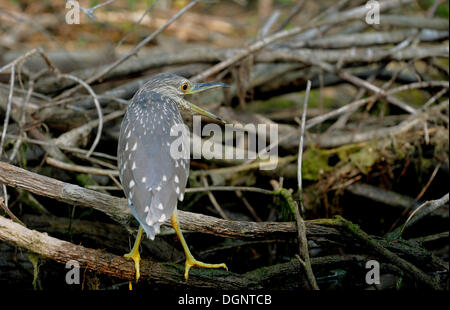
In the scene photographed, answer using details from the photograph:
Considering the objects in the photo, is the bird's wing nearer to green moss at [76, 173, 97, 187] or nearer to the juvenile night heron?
the juvenile night heron

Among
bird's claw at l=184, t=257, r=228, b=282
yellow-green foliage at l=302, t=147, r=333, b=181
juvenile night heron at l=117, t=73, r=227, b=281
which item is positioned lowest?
bird's claw at l=184, t=257, r=228, b=282

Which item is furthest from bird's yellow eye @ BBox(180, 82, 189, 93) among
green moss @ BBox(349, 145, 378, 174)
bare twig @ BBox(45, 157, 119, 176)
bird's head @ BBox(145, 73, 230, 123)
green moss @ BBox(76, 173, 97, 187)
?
green moss @ BBox(349, 145, 378, 174)

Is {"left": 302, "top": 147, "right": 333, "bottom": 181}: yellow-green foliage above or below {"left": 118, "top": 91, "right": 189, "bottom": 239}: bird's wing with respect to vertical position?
above

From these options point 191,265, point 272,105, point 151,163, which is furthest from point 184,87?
point 272,105

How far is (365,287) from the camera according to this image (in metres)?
3.86

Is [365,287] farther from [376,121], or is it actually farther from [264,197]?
[376,121]

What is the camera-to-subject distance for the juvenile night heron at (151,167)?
284cm

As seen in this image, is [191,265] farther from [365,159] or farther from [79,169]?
[365,159]

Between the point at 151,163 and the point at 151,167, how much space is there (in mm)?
33

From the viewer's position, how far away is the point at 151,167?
300 cm

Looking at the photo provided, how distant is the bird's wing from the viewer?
2.84 m

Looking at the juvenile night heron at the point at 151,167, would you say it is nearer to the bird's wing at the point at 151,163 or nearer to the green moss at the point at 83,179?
the bird's wing at the point at 151,163

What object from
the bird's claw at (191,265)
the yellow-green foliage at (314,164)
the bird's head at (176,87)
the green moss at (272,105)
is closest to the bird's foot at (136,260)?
the bird's claw at (191,265)

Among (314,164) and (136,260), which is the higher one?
(314,164)
